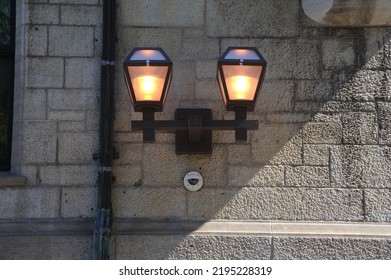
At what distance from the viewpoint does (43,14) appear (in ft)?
15.0

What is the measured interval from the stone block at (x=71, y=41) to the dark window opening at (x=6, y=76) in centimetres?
39

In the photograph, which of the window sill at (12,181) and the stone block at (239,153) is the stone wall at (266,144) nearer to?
the stone block at (239,153)

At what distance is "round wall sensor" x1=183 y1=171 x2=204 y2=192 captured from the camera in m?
4.38

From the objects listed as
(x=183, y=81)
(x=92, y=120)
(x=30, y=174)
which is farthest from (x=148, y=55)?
(x=30, y=174)

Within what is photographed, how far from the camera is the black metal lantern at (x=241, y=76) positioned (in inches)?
148

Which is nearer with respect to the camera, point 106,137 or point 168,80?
point 168,80

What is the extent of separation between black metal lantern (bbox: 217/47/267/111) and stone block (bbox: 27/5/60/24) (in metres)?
1.53

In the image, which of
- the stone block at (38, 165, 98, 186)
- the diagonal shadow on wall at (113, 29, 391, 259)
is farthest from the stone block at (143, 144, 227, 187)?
the stone block at (38, 165, 98, 186)

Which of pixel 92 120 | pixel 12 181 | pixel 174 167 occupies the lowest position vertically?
pixel 12 181

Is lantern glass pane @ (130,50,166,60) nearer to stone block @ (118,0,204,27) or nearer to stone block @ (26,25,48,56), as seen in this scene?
stone block @ (118,0,204,27)

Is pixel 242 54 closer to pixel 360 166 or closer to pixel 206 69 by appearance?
pixel 206 69

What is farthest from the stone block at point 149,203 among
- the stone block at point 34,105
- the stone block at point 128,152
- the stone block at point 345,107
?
the stone block at point 345,107

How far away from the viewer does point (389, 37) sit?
4637 millimetres

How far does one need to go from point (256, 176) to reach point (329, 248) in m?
0.74
